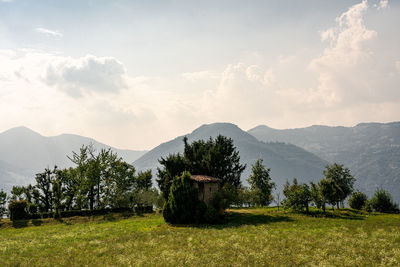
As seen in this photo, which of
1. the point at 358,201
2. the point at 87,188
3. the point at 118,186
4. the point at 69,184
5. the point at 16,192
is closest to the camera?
the point at 87,188

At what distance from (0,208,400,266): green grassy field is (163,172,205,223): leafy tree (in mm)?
3942

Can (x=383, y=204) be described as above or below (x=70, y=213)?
below

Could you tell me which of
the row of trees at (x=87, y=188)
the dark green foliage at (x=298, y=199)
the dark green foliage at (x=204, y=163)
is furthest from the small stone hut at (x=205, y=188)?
the row of trees at (x=87, y=188)

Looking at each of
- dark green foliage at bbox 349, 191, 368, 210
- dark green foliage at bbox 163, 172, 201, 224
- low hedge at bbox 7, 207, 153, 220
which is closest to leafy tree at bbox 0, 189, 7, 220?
low hedge at bbox 7, 207, 153, 220

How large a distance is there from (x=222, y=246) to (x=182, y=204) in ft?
60.0

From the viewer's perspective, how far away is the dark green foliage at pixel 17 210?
2408 inches

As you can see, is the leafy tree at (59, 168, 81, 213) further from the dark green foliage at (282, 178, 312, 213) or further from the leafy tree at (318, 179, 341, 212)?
the leafy tree at (318, 179, 341, 212)

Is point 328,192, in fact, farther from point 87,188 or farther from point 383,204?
point 87,188

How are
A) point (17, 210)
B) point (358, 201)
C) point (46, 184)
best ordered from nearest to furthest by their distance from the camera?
point (17, 210)
point (46, 184)
point (358, 201)

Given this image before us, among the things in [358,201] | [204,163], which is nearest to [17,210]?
[204,163]

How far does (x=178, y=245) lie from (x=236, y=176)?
47.9m

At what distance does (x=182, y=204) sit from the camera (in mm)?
47188

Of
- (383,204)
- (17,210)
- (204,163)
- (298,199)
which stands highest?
(204,163)

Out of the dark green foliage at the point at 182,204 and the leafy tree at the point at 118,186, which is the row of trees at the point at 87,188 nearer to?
the leafy tree at the point at 118,186
